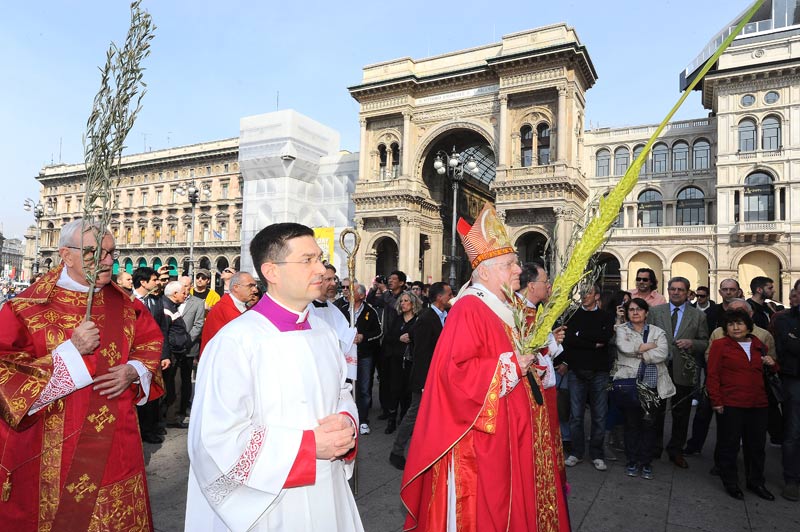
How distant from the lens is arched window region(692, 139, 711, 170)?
34188 millimetres

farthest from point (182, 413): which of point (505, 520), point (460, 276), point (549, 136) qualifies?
point (460, 276)

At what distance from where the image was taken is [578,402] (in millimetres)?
5867

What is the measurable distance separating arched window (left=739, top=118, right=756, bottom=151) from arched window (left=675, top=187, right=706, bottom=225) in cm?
387

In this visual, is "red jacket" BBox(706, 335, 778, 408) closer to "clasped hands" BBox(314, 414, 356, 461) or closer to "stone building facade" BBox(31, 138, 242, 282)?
"clasped hands" BBox(314, 414, 356, 461)

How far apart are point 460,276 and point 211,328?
30794mm

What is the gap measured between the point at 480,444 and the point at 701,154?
3835 cm

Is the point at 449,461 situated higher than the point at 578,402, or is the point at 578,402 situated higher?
the point at 449,461

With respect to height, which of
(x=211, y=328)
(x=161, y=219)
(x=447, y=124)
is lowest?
(x=211, y=328)

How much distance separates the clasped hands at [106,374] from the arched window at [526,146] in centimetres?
2785

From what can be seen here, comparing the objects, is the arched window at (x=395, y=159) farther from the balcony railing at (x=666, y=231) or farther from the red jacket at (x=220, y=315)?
the red jacket at (x=220, y=315)

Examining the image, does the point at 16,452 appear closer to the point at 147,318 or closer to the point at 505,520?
the point at 147,318

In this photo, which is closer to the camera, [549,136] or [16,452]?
[16,452]

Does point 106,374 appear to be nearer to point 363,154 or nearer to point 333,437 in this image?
point 333,437

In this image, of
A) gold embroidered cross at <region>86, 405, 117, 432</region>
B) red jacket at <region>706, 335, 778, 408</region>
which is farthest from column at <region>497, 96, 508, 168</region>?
gold embroidered cross at <region>86, 405, 117, 432</region>
